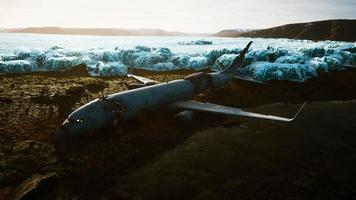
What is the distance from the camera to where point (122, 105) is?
20.2m

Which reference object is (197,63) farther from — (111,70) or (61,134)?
(61,134)

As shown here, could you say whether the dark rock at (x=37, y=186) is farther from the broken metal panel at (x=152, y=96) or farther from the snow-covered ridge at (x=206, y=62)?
the snow-covered ridge at (x=206, y=62)

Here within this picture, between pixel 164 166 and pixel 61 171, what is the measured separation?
5.14 m

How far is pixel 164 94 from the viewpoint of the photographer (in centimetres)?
2380

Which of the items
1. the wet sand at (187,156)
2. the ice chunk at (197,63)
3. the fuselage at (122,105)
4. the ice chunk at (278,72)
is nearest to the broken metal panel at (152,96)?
the fuselage at (122,105)

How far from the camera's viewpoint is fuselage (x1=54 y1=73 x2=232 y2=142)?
17.7m

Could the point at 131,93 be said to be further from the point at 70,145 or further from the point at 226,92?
A: the point at 226,92

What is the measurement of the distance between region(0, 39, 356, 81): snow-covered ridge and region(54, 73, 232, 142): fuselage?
59.9 ft

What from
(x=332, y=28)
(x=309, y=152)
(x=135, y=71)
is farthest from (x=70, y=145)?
(x=332, y=28)

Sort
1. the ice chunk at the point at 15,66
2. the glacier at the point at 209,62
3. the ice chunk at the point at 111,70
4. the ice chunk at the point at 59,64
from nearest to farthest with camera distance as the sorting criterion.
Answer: the glacier at the point at 209,62, the ice chunk at the point at 111,70, the ice chunk at the point at 15,66, the ice chunk at the point at 59,64

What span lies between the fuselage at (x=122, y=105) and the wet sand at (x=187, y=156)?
1.02m

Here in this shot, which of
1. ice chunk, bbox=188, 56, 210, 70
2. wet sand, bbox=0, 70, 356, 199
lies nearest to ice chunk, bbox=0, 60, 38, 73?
wet sand, bbox=0, 70, 356, 199

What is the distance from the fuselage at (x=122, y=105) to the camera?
17.7 m

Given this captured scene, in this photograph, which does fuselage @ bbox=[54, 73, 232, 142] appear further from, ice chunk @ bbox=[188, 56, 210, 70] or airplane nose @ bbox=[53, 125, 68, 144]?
ice chunk @ bbox=[188, 56, 210, 70]
